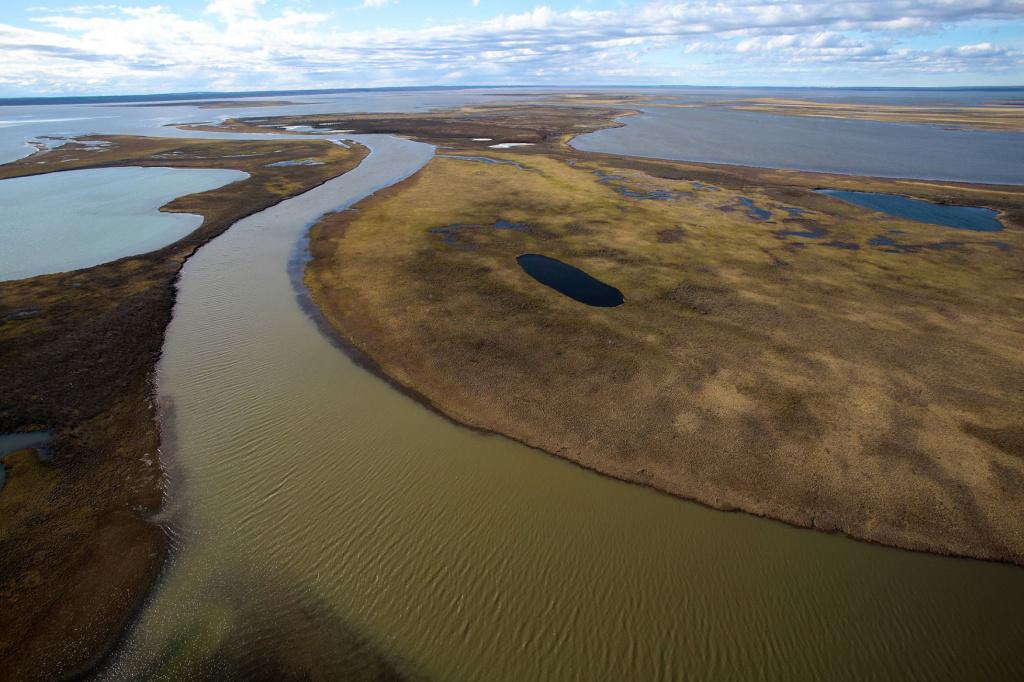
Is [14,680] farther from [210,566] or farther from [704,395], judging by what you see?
[704,395]

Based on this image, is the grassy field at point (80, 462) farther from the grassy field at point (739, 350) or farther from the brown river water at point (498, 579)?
the grassy field at point (739, 350)

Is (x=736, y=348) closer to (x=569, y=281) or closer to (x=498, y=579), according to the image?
(x=569, y=281)

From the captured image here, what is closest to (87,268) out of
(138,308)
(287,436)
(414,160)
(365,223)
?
(138,308)

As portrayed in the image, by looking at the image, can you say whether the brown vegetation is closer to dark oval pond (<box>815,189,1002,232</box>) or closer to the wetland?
dark oval pond (<box>815,189,1002,232</box>)

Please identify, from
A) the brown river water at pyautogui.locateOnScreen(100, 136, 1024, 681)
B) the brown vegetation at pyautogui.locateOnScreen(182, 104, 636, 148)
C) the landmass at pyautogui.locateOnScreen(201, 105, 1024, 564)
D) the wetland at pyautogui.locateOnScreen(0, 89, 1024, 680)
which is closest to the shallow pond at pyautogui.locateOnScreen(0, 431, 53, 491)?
the wetland at pyautogui.locateOnScreen(0, 89, 1024, 680)

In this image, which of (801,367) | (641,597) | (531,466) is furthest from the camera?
(801,367)

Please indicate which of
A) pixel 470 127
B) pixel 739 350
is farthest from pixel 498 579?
pixel 470 127

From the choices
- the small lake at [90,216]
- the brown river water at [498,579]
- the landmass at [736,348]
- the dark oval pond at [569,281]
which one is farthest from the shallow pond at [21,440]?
the dark oval pond at [569,281]
